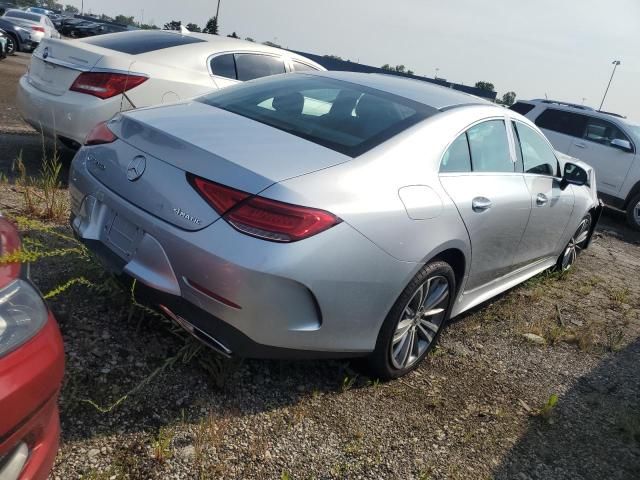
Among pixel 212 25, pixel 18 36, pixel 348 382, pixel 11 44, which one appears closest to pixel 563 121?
pixel 348 382

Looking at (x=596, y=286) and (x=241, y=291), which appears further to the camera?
(x=596, y=286)

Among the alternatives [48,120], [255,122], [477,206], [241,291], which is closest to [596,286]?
[477,206]

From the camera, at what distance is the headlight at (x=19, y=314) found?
1.53 meters

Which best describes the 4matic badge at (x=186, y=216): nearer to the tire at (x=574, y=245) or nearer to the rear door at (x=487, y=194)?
the rear door at (x=487, y=194)

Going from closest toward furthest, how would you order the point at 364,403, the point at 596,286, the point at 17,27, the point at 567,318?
the point at 364,403 < the point at 567,318 < the point at 596,286 < the point at 17,27

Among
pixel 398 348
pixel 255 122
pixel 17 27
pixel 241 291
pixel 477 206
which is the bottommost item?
pixel 17 27

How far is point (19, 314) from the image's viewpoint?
1.59 m

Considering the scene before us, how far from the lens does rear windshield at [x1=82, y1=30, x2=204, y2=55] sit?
5.38 meters

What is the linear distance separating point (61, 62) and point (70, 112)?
0.49m

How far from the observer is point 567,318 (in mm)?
4742

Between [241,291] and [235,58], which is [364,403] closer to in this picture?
[241,291]

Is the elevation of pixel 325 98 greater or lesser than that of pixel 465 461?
greater

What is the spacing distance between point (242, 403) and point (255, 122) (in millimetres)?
1388

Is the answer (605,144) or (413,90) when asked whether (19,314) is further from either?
(605,144)
